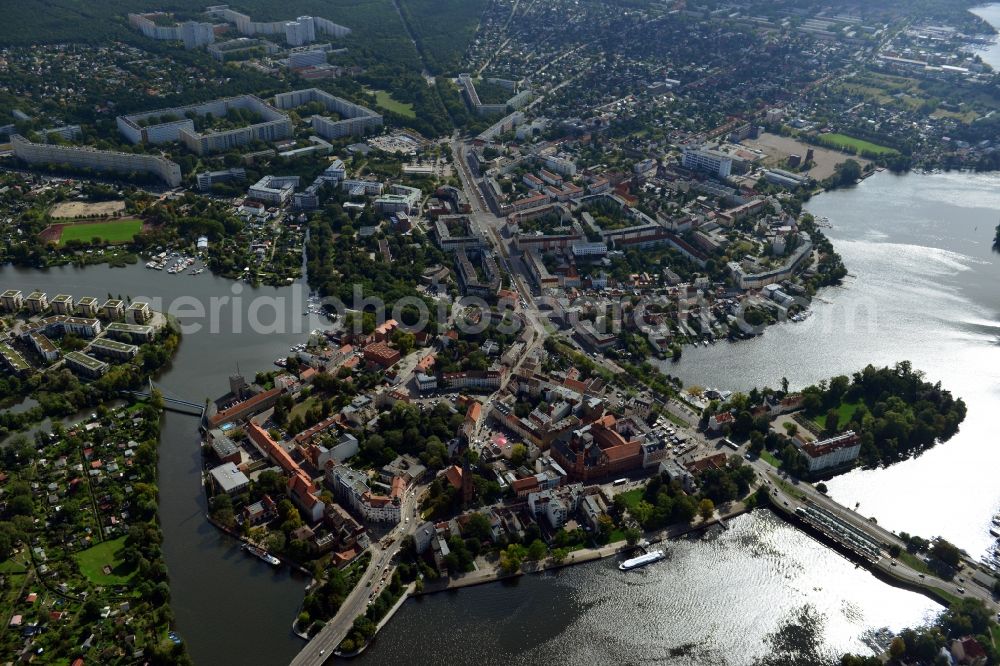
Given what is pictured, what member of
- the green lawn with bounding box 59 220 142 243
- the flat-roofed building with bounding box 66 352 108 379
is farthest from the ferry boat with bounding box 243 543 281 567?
the green lawn with bounding box 59 220 142 243

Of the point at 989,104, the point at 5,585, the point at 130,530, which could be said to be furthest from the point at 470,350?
the point at 989,104

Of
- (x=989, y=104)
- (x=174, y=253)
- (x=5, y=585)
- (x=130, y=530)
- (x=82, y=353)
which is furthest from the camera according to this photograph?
(x=989, y=104)

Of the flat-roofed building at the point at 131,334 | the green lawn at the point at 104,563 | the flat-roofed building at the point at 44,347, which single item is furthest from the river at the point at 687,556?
the flat-roofed building at the point at 44,347

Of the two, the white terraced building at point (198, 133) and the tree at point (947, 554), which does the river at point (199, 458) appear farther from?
the tree at point (947, 554)

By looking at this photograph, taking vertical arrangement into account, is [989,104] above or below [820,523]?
above

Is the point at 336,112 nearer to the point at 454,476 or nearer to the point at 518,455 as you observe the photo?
the point at 518,455

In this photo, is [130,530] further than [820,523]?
No

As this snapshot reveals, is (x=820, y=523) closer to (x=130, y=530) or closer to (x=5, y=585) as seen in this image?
(x=130, y=530)

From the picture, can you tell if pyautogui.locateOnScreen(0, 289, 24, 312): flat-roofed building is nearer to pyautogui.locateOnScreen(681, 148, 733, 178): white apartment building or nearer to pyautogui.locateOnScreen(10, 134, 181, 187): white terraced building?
pyautogui.locateOnScreen(10, 134, 181, 187): white terraced building
